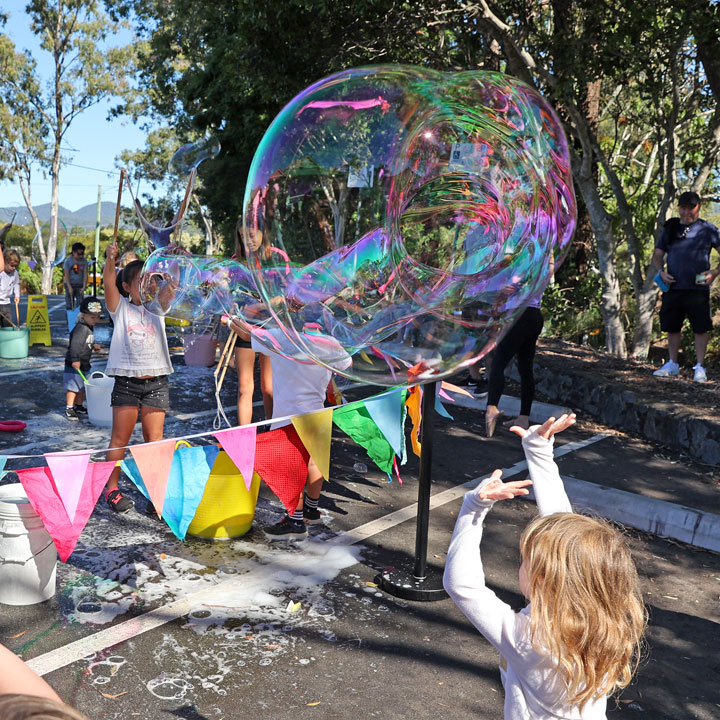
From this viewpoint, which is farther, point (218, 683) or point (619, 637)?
point (218, 683)

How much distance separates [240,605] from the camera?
13.0 feet

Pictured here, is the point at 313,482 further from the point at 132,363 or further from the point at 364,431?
the point at 132,363

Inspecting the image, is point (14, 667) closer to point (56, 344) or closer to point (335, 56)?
point (335, 56)

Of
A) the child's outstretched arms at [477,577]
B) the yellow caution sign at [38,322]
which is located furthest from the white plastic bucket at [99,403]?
the child's outstretched arms at [477,577]

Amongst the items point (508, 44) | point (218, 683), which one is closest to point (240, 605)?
point (218, 683)

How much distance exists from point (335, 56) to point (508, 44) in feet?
8.39

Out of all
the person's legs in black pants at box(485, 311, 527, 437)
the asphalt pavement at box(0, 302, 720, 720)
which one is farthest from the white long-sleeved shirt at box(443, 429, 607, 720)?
the person's legs in black pants at box(485, 311, 527, 437)

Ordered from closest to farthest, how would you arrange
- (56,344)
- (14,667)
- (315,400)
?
(14,667), (315,400), (56,344)

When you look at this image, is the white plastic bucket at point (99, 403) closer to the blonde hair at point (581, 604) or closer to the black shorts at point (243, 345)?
the black shorts at point (243, 345)

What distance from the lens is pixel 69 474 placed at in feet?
12.6

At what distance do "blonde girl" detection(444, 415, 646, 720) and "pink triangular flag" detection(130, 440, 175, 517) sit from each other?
96.3 inches

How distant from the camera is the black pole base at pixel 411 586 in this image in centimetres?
415

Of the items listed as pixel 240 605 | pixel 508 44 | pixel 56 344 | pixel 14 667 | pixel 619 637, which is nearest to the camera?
pixel 14 667

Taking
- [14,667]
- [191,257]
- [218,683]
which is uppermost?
[191,257]
